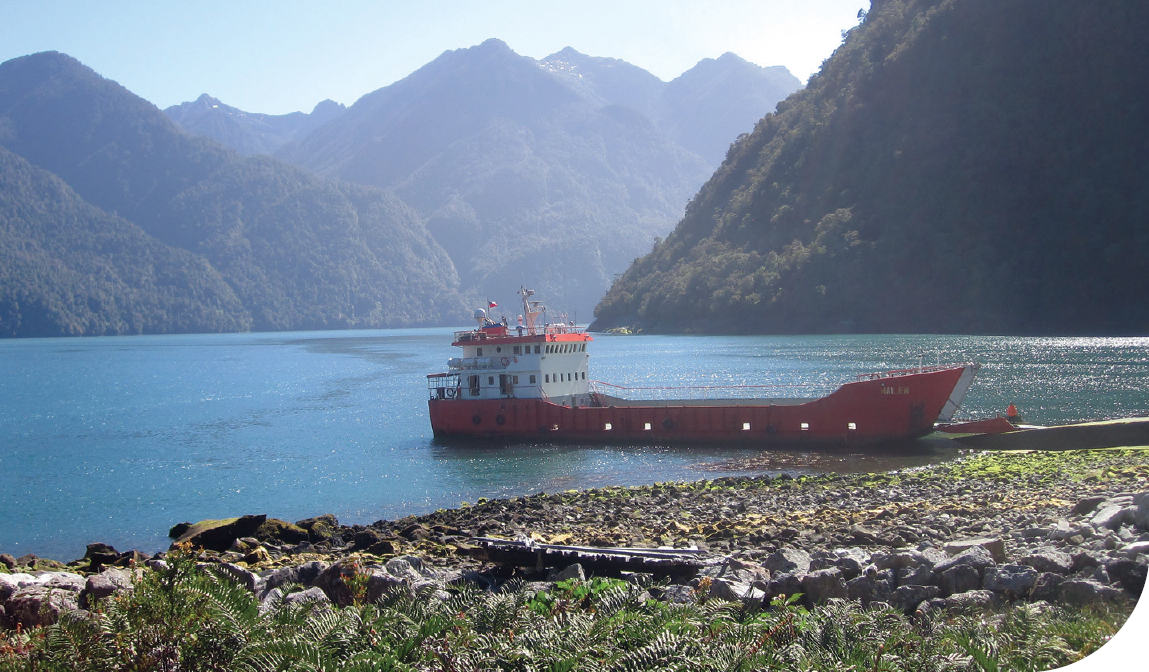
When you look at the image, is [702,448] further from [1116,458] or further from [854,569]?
[854,569]

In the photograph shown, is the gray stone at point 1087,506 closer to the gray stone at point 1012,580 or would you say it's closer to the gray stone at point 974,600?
the gray stone at point 1012,580

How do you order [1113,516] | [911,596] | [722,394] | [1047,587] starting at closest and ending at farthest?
[1047,587]
[911,596]
[1113,516]
[722,394]

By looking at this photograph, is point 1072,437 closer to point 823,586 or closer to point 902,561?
point 902,561

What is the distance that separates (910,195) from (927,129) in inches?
289

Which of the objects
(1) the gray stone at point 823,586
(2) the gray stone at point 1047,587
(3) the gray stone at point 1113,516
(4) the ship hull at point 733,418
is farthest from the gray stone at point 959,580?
(4) the ship hull at point 733,418


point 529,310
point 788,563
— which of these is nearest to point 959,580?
point 788,563

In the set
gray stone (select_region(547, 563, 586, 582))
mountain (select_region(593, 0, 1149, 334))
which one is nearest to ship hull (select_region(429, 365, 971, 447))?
mountain (select_region(593, 0, 1149, 334))

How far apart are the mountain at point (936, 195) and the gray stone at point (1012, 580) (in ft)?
89.6

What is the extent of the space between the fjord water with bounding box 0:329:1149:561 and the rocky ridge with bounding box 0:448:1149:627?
4.15 metres

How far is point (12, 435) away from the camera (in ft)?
131

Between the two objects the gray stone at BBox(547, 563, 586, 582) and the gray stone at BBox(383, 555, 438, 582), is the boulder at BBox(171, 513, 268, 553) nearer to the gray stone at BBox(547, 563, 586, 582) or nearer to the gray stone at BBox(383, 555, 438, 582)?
the gray stone at BBox(383, 555, 438, 582)

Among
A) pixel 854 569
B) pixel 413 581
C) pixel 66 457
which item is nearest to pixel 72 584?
pixel 413 581

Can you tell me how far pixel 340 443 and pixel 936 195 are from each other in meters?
72.6

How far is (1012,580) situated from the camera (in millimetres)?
7297
